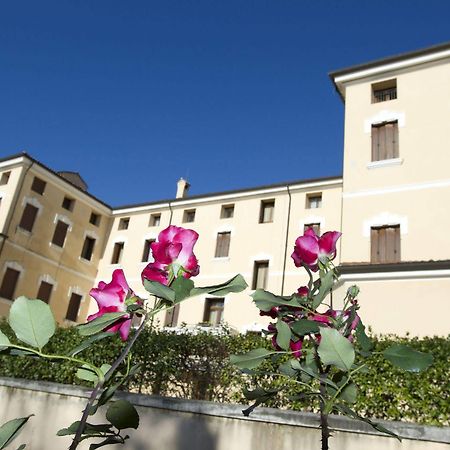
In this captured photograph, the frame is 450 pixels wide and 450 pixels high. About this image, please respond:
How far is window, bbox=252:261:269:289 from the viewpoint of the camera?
79.4 feet

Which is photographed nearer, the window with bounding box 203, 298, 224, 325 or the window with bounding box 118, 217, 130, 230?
the window with bounding box 203, 298, 224, 325

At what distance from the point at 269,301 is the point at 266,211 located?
80.7 ft

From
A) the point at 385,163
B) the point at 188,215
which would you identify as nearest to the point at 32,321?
the point at 385,163

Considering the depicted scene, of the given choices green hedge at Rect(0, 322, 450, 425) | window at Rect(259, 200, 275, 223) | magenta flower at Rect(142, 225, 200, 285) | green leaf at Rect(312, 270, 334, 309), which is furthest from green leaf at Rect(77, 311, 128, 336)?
window at Rect(259, 200, 275, 223)

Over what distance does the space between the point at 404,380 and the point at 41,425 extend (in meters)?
5.51

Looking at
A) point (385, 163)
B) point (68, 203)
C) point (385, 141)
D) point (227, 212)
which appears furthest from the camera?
point (68, 203)

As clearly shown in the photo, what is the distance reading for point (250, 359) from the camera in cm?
144

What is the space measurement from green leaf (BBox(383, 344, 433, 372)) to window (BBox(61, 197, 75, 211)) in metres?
29.4

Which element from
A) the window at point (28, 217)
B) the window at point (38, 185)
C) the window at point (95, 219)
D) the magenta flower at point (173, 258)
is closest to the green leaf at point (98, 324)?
the magenta flower at point (173, 258)

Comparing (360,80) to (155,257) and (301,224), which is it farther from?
(155,257)

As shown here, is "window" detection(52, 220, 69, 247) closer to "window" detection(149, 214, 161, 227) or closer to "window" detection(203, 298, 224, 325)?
"window" detection(149, 214, 161, 227)

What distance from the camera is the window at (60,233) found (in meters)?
27.8

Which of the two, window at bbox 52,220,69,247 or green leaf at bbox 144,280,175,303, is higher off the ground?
window at bbox 52,220,69,247

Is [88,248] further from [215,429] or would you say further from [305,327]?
[305,327]
